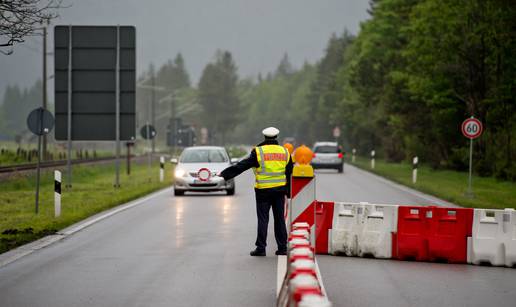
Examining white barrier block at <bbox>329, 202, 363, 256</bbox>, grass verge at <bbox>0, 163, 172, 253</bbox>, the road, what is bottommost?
grass verge at <bbox>0, 163, 172, 253</bbox>

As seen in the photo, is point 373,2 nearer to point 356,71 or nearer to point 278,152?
point 356,71

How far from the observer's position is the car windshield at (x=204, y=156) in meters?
26.8

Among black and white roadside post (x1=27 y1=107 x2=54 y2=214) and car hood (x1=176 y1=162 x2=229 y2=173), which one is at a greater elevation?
black and white roadside post (x1=27 y1=107 x2=54 y2=214)

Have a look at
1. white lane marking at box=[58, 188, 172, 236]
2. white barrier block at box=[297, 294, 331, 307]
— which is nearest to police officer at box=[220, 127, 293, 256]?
white lane marking at box=[58, 188, 172, 236]

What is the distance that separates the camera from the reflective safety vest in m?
11.7

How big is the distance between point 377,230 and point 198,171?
12847 millimetres

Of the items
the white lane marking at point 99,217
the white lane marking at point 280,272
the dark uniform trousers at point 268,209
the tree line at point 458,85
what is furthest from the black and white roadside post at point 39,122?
the tree line at point 458,85

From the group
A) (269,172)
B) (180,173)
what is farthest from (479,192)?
(269,172)

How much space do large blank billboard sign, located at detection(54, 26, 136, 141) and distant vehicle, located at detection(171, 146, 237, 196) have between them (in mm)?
3509

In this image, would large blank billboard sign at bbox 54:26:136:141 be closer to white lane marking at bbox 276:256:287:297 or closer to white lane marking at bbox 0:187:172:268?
white lane marking at bbox 0:187:172:268

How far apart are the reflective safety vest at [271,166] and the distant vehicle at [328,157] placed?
34.2 m

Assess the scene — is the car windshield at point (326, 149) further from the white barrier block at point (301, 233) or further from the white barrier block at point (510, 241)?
the white barrier block at point (301, 233)

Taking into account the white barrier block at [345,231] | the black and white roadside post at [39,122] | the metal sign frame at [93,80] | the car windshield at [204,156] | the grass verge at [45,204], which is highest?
the metal sign frame at [93,80]

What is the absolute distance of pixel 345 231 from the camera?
12.4m
